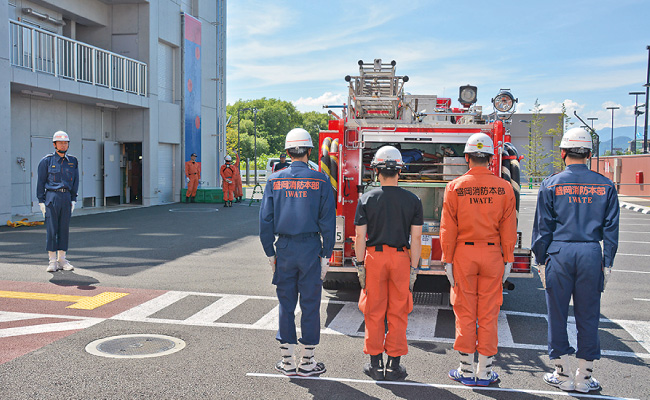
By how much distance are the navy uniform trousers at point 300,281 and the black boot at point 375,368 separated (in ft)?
1.69

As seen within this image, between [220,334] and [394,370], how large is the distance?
2151 millimetres

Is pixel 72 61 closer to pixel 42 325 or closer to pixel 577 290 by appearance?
pixel 42 325

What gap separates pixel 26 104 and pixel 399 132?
1551cm

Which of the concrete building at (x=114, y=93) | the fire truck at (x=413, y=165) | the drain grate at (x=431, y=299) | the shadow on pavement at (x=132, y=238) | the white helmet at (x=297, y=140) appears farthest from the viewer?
the concrete building at (x=114, y=93)

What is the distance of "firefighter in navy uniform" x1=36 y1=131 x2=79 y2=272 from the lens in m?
9.59

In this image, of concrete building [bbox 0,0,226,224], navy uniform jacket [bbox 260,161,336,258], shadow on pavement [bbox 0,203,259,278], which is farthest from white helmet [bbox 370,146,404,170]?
concrete building [bbox 0,0,226,224]

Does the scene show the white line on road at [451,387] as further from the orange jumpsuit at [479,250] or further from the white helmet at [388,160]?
the white helmet at [388,160]

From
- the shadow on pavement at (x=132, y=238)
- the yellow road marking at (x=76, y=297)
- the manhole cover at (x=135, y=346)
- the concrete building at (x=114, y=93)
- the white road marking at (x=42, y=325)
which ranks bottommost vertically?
the manhole cover at (x=135, y=346)

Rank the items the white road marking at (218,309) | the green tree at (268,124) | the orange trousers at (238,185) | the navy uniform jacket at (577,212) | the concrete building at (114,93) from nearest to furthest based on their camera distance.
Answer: the navy uniform jacket at (577,212), the white road marking at (218,309), the concrete building at (114,93), the orange trousers at (238,185), the green tree at (268,124)

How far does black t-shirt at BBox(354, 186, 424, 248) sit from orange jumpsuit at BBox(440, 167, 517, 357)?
310mm

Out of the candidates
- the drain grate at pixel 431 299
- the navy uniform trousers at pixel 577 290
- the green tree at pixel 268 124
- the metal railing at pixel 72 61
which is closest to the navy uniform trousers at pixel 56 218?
the drain grate at pixel 431 299

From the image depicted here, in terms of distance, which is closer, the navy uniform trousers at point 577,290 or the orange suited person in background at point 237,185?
the navy uniform trousers at point 577,290

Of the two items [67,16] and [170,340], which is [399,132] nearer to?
[170,340]

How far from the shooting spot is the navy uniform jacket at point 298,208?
209 inches
